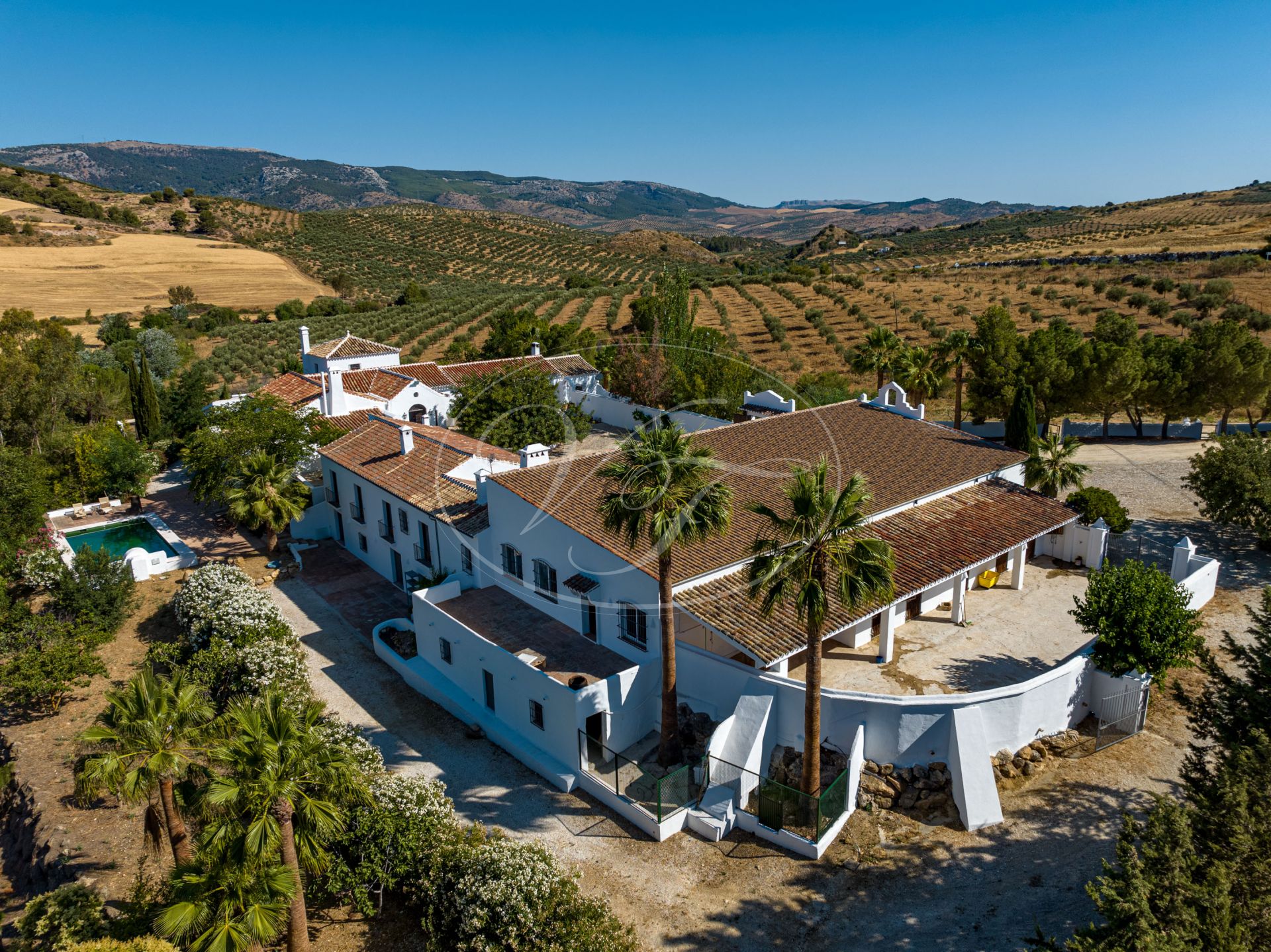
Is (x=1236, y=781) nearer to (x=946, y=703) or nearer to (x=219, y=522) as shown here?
(x=946, y=703)

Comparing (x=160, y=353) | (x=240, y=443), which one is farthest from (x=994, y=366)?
(x=160, y=353)

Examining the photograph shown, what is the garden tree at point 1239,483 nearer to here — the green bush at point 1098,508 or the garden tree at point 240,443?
the green bush at point 1098,508

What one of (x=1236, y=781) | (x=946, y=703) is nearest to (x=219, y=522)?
(x=946, y=703)

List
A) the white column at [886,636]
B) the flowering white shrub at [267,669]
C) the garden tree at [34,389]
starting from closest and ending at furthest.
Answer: the white column at [886,636], the flowering white shrub at [267,669], the garden tree at [34,389]

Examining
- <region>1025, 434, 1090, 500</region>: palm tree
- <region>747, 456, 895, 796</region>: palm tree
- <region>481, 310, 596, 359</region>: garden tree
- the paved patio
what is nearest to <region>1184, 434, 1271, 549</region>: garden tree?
<region>1025, 434, 1090, 500</region>: palm tree

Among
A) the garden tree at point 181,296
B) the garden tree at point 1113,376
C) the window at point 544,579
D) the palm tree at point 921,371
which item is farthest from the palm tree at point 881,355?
the garden tree at point 181,296

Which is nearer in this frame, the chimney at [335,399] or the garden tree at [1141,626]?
the garden tree at [1141,626]

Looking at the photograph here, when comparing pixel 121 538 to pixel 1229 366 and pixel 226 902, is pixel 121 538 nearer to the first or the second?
pixel 226 902
